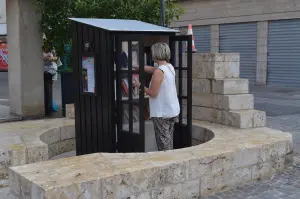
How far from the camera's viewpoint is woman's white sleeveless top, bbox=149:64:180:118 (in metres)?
5.22

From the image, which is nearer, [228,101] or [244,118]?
[244,118]

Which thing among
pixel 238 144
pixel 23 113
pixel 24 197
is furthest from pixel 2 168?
pixel 23 113

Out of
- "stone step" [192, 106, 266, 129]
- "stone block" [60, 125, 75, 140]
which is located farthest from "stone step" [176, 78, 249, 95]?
"stone block" [60, 125, 75, 140]

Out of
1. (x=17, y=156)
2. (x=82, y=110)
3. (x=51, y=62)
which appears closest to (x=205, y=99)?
(x=82, y=110)

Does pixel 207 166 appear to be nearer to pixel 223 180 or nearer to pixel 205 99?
pixel 223 180

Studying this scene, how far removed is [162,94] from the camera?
17.2ft

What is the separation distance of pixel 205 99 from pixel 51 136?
2515 millimetres

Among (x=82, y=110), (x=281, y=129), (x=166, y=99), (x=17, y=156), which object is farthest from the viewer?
(x=281, y=129)

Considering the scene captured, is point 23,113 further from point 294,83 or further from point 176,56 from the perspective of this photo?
point 294,83

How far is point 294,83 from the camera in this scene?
17.5 meters

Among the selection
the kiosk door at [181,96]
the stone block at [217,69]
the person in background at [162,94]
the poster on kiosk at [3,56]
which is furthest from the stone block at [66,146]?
the poster on kiosk at [3,56]

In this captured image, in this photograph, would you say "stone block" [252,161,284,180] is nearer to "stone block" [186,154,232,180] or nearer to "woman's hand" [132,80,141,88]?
"stone block" [186,154,232,180]

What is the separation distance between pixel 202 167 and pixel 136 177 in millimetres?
883

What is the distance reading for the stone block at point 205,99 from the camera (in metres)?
6.69
